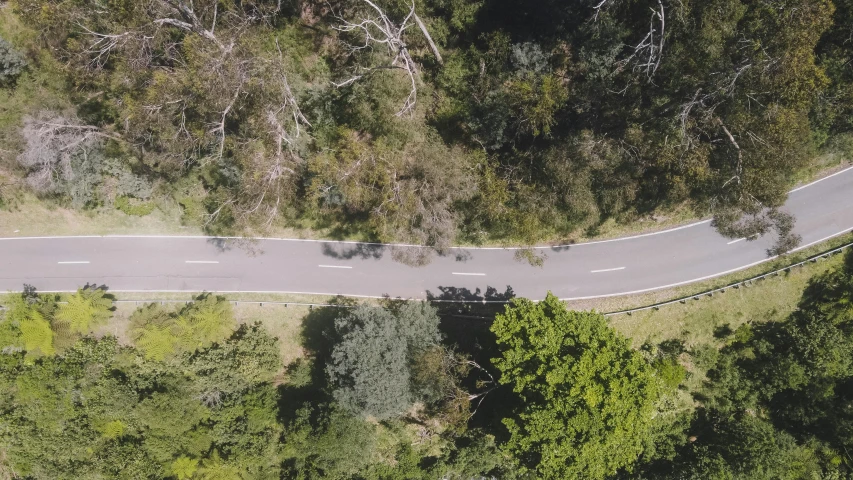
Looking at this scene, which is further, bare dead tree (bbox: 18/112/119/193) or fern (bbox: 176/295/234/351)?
fern (bbox: 176/295/234/351)

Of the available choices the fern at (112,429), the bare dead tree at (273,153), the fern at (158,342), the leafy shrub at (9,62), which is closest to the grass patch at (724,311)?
the bare dead tree at (273,153)

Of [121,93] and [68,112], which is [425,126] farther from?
[68,112]

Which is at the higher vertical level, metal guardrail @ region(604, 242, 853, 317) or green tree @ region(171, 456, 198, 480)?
metal guardrail @ region(604, 242, 853, 317)

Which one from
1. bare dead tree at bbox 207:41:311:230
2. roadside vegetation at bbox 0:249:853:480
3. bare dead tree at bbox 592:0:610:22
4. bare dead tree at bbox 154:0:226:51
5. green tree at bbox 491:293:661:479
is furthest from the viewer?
roadside vegetation at bbox 0:249:853:480

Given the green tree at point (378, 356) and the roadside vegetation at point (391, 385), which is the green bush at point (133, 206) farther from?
the green tree at point (378, 356)

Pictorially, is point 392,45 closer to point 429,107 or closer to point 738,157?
point 429,107

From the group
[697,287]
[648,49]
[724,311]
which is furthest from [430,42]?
[724,311]

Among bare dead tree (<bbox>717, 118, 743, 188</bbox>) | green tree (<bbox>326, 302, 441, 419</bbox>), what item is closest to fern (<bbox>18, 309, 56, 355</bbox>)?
green tree (<bbox>326, 302, 441, 419</bbox>)

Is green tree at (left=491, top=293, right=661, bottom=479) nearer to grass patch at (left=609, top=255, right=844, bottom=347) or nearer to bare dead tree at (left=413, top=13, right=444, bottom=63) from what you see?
grass patch at (left=609, top=255, right=844, bottom=347)

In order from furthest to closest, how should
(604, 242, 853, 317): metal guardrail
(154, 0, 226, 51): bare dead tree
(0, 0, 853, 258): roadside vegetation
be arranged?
(604, 242, 853, 317): metal guardrail, (154, 0, 226, 51): bare dead tree, (0, 0, 853, 258): roadside vegetation
